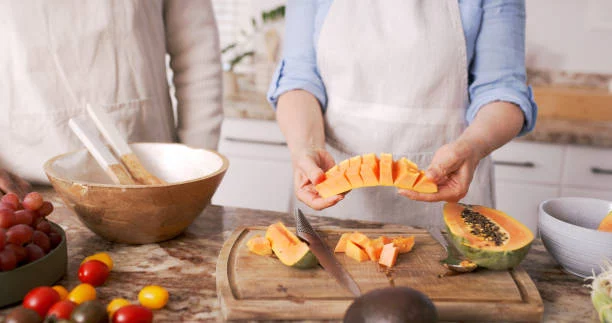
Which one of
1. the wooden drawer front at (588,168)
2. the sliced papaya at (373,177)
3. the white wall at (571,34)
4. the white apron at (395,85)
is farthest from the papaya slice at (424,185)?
the white wall at (571,34)

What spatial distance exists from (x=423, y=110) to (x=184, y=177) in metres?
0.69

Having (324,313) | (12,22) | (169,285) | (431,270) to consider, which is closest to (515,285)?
(431,270)

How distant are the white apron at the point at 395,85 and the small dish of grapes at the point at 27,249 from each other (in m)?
0.85

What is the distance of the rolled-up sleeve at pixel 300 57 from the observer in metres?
1.51

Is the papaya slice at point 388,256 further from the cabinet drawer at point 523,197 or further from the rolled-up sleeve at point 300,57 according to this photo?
the cabinet drawer at point 523,197

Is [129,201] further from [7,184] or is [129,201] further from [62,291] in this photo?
[7,184]

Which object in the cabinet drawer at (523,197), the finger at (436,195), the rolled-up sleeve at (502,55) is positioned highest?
the rolled-up sleeve at (502,55)

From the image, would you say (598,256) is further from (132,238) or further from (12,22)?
(12,22)

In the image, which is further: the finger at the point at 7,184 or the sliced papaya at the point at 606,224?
the finger at the point at 7,184

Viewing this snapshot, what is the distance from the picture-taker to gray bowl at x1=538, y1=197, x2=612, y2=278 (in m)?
0.93

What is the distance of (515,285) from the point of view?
36.4 inches

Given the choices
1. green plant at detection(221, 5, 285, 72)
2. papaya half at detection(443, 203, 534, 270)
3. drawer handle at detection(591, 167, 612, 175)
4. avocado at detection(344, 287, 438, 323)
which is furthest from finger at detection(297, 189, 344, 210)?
green plant at detection(221, 5, 285, 72)

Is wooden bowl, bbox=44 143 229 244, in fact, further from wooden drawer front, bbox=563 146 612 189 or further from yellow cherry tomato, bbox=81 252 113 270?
wooden drawer front, bbox=563 146 612 189

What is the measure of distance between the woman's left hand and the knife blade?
0.65ft
